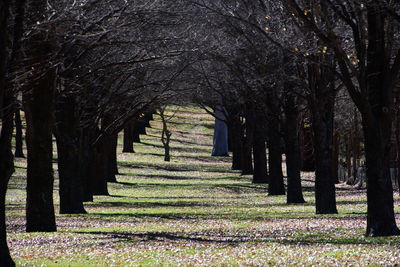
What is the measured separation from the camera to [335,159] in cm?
4756

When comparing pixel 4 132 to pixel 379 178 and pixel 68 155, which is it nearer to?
pixel 379 178

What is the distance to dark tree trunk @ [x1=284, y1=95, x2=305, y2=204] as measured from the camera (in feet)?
94.9

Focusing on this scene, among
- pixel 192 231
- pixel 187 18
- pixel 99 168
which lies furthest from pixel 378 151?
pixel 99 168

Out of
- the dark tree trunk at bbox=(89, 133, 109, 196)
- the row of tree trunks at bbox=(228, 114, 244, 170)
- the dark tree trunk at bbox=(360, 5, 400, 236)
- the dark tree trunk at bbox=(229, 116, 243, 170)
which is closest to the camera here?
the dark tree trunk at bbox=(360, 5, 400, 236)

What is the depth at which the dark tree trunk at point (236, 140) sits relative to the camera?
5072cm

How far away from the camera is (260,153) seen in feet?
139

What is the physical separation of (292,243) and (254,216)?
8.61m

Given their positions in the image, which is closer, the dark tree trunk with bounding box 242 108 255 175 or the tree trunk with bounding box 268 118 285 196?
the tree trunk with bounding box 268 118 285 196

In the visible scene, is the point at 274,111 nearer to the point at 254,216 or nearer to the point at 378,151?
the point at 254,216

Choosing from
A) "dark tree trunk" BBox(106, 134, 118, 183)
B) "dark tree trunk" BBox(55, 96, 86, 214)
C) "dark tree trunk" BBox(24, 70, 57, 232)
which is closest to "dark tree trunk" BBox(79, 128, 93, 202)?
"dark tree trunk" BBox(55, 96, 86, 214)

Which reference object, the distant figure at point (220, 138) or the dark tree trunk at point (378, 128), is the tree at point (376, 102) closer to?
the dark tree trunk at point (378, 128)

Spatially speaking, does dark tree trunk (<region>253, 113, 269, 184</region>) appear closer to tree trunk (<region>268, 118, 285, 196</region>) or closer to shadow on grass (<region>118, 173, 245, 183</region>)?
shadow on grass (<region>118, 173, 245, 183</region>)

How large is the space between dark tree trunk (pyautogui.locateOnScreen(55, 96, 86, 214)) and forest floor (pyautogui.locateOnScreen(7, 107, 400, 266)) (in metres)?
0.85

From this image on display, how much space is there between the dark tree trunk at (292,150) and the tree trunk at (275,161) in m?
2.89
